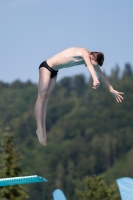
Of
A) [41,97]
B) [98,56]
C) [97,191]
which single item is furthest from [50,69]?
[97,191]

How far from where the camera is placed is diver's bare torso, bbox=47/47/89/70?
13.2m

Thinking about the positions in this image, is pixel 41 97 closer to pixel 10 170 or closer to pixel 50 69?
pixel 50 69

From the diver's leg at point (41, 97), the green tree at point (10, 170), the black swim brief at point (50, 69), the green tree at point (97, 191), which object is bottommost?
the green tree at point (97, 191)

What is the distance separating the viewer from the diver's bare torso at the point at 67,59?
13156 mm

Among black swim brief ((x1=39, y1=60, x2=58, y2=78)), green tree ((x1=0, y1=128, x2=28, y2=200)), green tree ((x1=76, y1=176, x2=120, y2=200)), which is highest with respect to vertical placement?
black swim brief ((x1=39, y1=60, x2=58, y2=78))

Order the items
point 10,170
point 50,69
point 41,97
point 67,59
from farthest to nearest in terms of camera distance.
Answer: point 10,170
point 41,97
point 50,69
point 67,59

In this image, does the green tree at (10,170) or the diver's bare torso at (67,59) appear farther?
the green tree at (10,170)

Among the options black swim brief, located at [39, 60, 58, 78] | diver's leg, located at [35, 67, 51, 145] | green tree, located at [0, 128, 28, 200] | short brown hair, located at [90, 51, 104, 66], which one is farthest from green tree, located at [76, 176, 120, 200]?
short brown hair, located at [90, 51, 104, 66]

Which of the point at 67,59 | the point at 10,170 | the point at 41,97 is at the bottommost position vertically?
the point at 10,170

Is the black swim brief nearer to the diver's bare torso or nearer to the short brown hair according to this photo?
the diver's bare torso

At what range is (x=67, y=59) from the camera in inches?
520

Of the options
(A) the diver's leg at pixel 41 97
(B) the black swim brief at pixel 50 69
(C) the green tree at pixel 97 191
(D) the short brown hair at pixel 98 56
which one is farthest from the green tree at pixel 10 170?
(D) the short brown hair at pixel 98 56

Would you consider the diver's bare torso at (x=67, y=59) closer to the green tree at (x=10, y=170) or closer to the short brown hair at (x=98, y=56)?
the short brown hair at (x=98, y=56)

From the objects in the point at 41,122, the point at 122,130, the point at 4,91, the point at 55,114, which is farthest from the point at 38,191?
the point at 41,122
